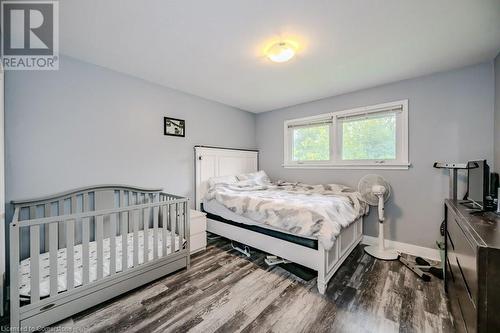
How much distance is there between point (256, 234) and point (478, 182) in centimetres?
210

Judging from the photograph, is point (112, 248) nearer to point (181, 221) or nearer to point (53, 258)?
point (53, 258)

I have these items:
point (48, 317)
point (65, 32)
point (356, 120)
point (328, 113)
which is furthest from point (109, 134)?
point (356, 120)

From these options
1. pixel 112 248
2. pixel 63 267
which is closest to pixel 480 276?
pixel 112 248

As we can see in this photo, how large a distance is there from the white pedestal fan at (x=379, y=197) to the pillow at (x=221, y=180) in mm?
1937

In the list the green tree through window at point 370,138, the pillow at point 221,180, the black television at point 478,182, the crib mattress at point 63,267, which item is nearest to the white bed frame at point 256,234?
the pillow at point 221,180

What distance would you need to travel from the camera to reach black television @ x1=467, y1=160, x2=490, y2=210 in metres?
1.53

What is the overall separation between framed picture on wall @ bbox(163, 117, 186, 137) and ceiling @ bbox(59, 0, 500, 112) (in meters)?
0.54

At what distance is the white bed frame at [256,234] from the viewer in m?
1.90

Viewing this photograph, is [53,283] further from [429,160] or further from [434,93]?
[434,93]

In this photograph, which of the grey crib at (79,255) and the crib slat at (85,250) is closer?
the grey crib at (79,255)

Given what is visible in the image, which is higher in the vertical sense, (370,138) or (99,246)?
(370,138)

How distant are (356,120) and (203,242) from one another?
2.87 meters

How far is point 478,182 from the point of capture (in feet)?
5.43

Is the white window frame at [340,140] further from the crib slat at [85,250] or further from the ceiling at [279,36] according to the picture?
the crib slat at [85,250]
